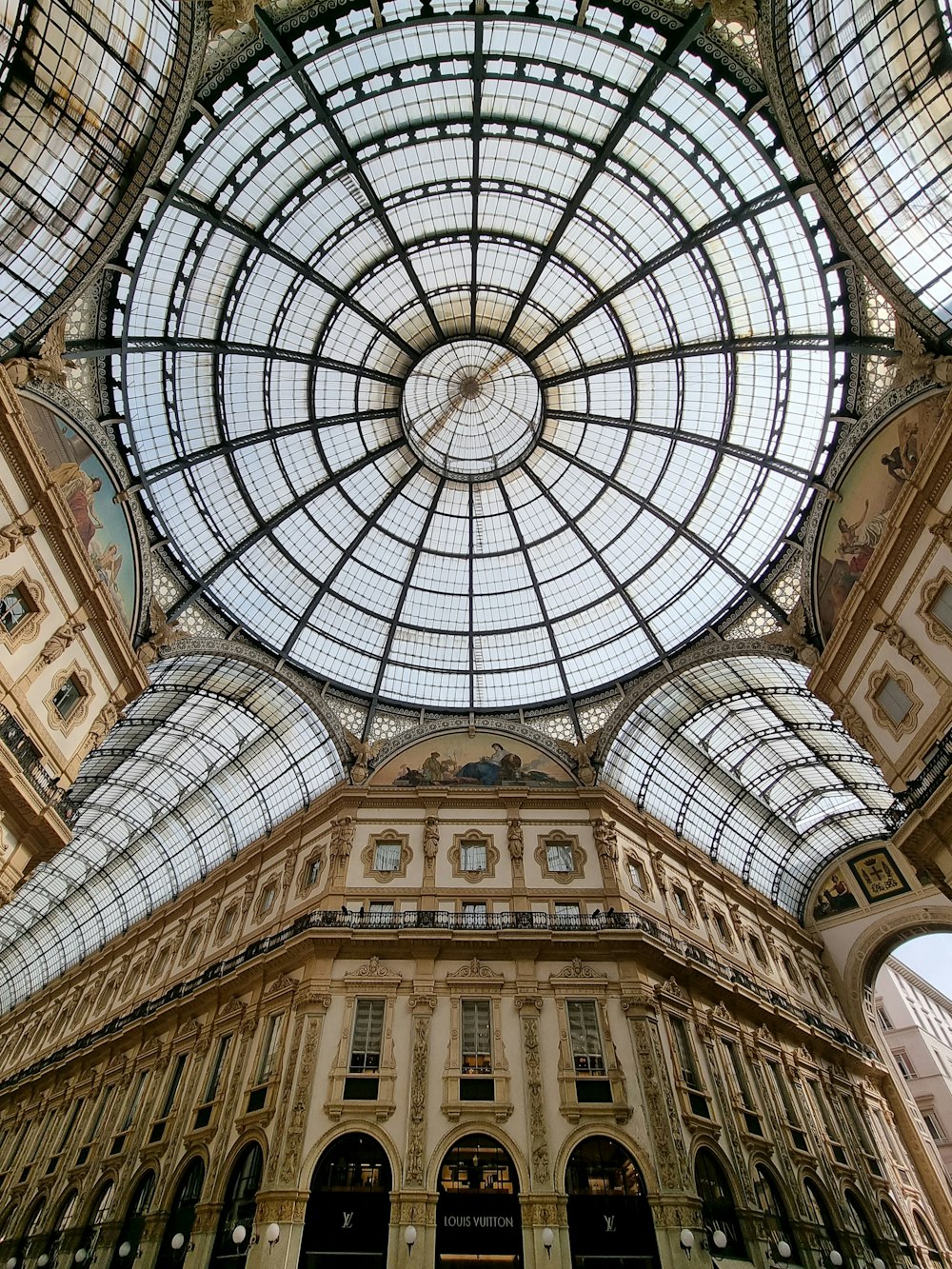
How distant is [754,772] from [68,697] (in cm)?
3743

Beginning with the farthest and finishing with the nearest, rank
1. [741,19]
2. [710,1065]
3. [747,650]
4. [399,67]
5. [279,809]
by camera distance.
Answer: [279,809] → [747,650] → [710,1065] → [399,67] → [741,19]

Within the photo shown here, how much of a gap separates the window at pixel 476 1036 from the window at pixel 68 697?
17.9 m

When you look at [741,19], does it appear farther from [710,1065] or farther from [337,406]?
[710,1065]

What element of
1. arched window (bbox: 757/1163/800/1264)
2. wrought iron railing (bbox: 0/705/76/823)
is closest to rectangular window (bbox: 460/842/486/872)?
arched window (bbox: 757/1163/800/1264)

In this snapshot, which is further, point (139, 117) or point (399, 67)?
point (399, 67)

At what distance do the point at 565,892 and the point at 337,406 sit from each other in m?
24.5

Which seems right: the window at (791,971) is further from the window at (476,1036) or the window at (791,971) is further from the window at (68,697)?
the window at (68,697)

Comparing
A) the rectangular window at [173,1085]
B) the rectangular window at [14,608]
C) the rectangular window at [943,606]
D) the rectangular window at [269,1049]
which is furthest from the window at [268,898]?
the rectangular window at [943,606]

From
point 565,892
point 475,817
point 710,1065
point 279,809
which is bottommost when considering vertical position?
point 710,1065

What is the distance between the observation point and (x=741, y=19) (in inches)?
791

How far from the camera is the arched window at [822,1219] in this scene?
2740cm

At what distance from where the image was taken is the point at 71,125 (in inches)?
787

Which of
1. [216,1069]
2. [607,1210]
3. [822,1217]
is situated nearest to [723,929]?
[822,1217]

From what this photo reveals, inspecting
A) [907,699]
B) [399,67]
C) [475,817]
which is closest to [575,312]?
[399,67]
